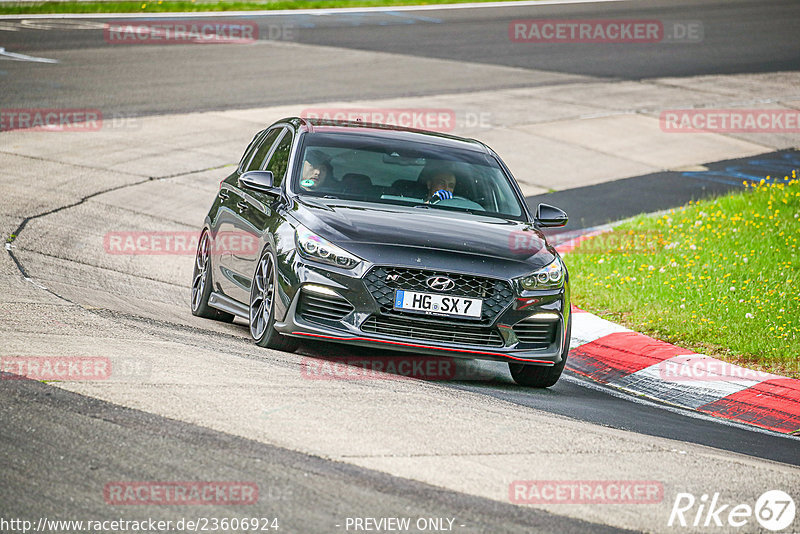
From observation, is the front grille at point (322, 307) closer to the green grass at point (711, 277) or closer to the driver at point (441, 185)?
the driver at point (441, 185)

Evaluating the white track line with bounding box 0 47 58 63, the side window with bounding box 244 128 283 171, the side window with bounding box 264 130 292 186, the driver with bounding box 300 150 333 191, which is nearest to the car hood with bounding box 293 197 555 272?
the driver with bounding box 300 150 333 191

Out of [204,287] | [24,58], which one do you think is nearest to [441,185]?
[204,287]

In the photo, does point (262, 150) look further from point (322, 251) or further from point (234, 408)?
point (234, 408)

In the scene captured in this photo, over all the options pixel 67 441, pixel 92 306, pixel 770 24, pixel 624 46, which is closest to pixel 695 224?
pixel 92 306

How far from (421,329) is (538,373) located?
1157 mm

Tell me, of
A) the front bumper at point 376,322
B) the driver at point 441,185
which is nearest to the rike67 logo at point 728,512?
the front bumper at point 376,322

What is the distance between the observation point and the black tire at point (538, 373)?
26.9 feet

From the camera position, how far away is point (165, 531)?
441cm

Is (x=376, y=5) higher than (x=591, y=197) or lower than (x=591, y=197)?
higher

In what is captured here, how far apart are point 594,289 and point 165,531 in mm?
7678

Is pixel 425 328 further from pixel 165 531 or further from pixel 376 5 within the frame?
pixel 376 5

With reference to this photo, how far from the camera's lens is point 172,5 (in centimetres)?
3266

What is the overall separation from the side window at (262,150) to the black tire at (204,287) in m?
0.71

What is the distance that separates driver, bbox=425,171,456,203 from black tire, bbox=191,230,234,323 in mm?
2099
